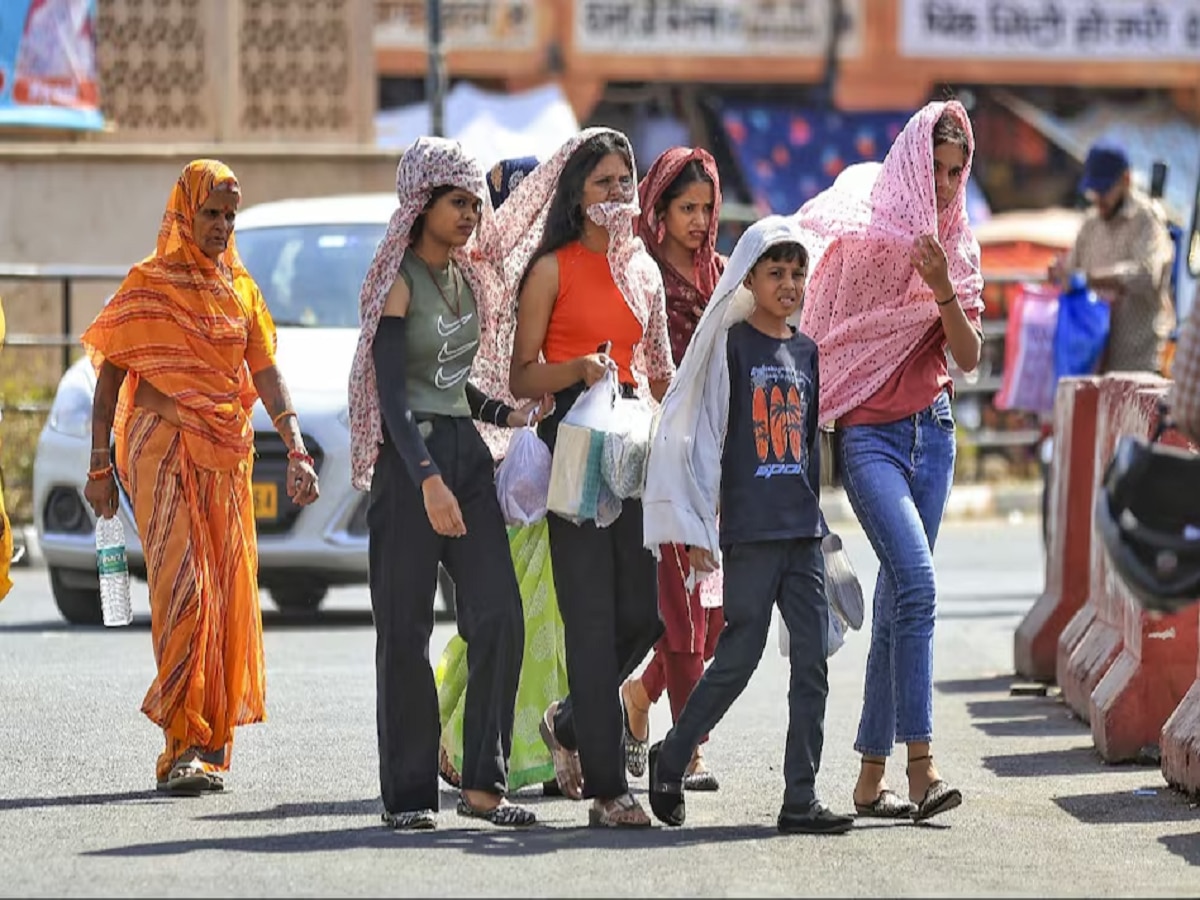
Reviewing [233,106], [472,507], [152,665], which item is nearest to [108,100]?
[233,106]

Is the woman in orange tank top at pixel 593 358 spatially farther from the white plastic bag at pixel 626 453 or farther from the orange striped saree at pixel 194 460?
the orange striped saree at pixel 194 460

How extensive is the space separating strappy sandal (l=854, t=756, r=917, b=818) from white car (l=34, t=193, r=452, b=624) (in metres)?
5.25

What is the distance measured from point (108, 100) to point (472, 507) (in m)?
16.4

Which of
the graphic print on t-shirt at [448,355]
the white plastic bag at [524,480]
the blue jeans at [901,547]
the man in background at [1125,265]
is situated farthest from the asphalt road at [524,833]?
the man in background at [1125,265]

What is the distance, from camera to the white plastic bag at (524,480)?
8102 millimetres

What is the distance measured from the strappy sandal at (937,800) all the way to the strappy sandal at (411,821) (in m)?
1.30

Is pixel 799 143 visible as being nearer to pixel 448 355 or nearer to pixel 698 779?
pixel 698 779

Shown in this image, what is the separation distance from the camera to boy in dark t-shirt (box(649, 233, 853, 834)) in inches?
316

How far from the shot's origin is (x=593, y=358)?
8109mm

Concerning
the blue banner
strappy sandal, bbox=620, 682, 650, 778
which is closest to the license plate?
strappy sandal, bbox=620, 682, 650, 778

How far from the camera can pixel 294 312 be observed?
14156mm

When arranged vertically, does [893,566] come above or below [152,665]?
above

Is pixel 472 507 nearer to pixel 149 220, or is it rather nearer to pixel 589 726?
pixel 589 726

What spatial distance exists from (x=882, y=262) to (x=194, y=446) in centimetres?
216
